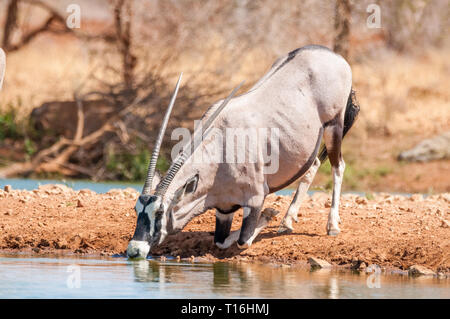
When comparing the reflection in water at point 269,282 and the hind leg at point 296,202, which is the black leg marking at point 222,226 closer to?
the reflection in water at point 269,282

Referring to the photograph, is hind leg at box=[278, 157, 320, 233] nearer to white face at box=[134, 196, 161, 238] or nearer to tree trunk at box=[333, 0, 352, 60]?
white face at box=[134, 196, 161, 238]

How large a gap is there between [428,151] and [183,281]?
14.2 meters

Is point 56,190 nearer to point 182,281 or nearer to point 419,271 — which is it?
point 182,281

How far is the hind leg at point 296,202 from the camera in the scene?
9.18 m

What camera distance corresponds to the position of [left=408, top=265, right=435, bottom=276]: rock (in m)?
7.79

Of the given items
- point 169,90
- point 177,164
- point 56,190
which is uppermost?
point 169,90

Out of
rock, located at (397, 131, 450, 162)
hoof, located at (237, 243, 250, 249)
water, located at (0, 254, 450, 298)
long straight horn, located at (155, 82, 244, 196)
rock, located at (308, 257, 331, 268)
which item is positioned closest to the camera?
water, located at (0, 254, 450, 298)

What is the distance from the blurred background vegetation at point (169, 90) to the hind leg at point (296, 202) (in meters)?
6.26

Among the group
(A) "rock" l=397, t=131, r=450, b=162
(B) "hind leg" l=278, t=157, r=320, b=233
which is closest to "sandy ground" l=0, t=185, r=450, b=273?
(B) "hind leg" l=278, t=157, r=320, b=233

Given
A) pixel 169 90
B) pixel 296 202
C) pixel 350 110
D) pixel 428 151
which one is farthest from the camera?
pixel 428 151

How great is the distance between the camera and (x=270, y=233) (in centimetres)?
917

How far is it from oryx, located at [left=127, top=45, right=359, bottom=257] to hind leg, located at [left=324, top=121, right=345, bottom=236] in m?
0.01

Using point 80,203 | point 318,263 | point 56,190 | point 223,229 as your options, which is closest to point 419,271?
point 318,263
